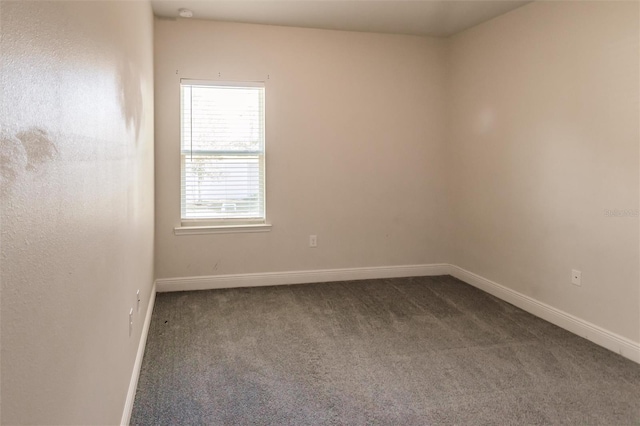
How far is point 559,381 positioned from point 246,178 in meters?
2.98

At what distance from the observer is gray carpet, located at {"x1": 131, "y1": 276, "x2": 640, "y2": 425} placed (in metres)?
2.03

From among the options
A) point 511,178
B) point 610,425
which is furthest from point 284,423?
point 511,178

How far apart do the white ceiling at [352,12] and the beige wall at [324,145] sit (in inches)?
6.5

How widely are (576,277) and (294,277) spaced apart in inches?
96.4

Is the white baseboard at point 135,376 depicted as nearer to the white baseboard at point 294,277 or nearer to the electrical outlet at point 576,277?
the white baseboard at point 294,277

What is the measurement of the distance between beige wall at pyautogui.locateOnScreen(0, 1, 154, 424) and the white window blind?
214cm

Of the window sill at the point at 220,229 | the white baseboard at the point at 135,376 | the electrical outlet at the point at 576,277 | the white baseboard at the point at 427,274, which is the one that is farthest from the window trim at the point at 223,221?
the electrical outlet at the point at 576,277

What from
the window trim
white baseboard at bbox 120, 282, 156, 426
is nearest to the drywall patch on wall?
white baseboard at bbox 120, 282, 156, 426

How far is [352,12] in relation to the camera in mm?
3715

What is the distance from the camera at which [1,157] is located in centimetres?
64

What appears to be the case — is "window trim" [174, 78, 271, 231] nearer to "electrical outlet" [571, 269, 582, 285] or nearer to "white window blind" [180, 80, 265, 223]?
"white window blind" [180, 80, 265, 223]

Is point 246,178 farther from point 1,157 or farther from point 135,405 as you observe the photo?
point 1,157

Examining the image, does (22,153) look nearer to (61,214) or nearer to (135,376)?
(61,214)

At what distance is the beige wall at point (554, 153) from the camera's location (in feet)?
8.89
